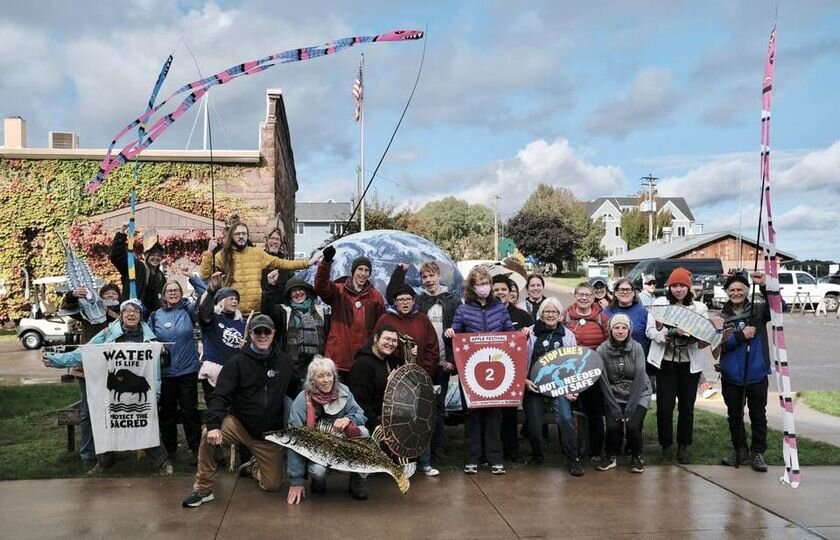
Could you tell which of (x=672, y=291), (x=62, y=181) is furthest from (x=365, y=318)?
(x=62, y=181)

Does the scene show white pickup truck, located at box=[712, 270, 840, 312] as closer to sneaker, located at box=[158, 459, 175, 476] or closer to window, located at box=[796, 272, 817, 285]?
window, located at box=[796, 272, 817, 285]

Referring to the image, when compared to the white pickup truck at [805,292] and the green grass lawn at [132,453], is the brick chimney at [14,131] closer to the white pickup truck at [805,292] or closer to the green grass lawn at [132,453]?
the green grass lawn at [132,453]

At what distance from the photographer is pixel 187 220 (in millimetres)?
21469

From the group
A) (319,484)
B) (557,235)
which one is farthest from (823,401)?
(557,235)

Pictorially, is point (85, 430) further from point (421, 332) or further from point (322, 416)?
point (421, 332)

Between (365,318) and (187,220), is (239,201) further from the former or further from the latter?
(365,318)

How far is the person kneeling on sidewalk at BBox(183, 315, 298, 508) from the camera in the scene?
224 inches

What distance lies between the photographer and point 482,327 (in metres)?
6.67

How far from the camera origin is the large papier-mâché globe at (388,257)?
8.83m

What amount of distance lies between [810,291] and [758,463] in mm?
31061

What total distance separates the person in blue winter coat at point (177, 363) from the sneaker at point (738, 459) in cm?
494

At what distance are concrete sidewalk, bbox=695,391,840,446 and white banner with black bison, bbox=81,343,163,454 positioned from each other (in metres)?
6.98

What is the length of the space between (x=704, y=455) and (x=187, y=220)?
17.5 metres

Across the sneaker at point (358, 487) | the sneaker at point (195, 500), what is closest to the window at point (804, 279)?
the sneaker at point (358, 487)
